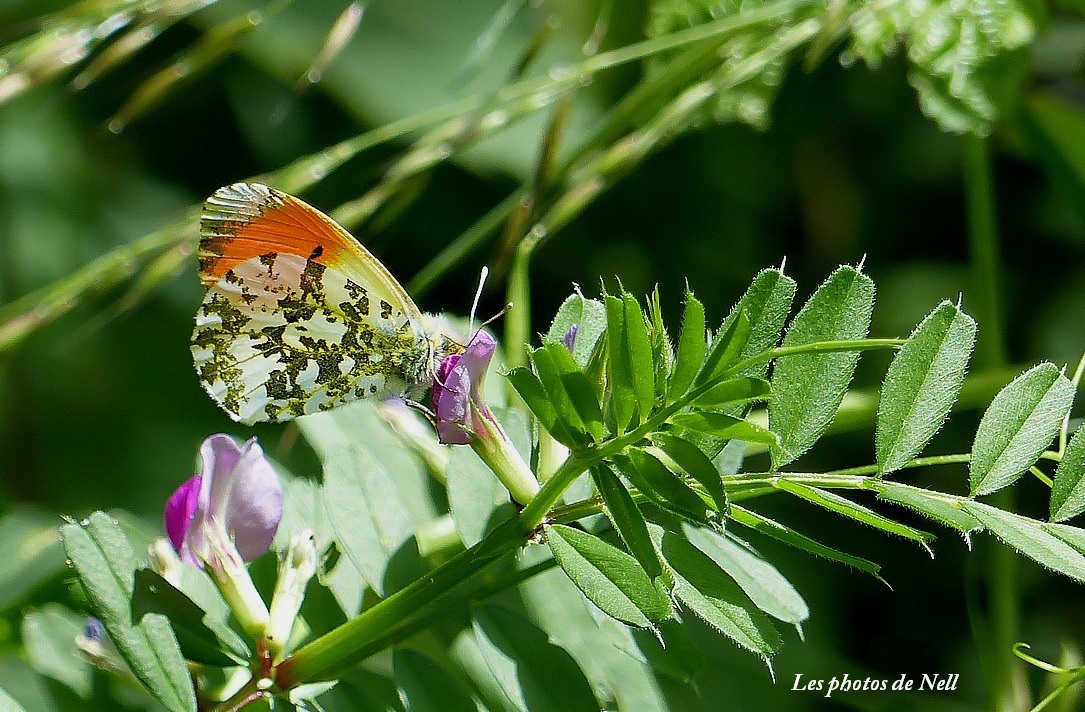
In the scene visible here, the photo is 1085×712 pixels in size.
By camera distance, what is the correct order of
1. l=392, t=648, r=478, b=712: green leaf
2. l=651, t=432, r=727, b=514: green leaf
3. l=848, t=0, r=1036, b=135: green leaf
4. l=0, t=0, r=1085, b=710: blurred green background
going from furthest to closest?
l=0, t=0, r=1085, b=710: blurred green background → l=848, t=0, r=1036, b=135: green leaf → l=392, t=648, r=478, b=712: green leaf → l=651, t=432, r=727, b=514: green leaf

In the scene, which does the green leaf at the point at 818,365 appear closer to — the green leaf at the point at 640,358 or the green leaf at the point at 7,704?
the green leaf at the point at 640,358

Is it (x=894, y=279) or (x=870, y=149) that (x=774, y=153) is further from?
(x=894, y=279)

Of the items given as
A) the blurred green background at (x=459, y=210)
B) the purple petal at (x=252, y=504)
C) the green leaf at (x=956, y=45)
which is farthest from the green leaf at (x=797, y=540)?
the blurred green background at (x=459, y=210)

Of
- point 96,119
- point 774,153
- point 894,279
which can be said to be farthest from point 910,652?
point 96,119

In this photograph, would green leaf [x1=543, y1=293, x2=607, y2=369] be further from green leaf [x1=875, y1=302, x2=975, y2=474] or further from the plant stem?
the plant stem

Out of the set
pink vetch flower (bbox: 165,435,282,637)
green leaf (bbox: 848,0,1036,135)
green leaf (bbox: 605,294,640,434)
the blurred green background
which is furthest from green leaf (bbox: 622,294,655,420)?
the blurred green background

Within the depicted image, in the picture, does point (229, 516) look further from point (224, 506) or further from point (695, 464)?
point (695, 464)
